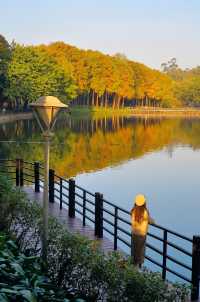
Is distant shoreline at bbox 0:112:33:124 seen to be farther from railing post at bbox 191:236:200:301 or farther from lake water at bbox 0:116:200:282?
railing post at bbox 191:236:200:301

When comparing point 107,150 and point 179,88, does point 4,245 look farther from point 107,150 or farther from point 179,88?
point 179,88

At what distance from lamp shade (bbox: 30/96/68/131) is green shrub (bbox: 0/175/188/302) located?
5.47 ft

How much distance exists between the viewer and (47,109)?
7.63 meters

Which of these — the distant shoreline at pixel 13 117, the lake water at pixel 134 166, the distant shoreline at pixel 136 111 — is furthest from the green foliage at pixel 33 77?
the lake water at pixel 134 166

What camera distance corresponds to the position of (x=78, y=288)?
6133 mm

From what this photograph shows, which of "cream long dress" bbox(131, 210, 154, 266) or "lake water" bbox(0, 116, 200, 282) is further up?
"cream long dress" bbox(131, 210, 154, 266)

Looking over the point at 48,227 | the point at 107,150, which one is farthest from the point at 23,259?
the point at 107,150

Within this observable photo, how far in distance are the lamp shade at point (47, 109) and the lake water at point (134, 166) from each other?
32.9ft

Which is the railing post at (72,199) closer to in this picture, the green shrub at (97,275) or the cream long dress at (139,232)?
the cream long dress at (139,232)

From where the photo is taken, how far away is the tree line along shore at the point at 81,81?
7212 cm

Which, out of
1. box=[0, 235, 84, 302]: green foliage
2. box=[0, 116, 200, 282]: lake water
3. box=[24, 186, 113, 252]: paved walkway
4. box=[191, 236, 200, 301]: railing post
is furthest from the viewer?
box=[0, 116, 200, 282]: lake water

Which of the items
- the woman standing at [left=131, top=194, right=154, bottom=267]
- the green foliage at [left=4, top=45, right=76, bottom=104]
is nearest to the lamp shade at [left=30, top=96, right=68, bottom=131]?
the woman standing at [left=131, top=194, right=154, bottom=267]

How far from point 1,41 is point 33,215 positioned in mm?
70433

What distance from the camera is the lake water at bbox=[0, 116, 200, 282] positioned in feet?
66.9
